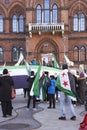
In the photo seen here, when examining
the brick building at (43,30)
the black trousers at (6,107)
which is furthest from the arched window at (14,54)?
the black trousers at (6,107)

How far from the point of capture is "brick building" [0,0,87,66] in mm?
54406

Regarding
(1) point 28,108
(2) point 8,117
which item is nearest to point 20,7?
(1) point 28,108

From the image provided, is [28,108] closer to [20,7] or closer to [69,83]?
[69,83]

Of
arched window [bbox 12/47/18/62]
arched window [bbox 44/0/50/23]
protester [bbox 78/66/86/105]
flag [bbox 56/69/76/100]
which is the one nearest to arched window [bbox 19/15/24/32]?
arched window [bbox 12/47/18/62]

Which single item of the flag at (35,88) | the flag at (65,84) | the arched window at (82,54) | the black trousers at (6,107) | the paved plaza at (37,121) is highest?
the arched window at (82,54)

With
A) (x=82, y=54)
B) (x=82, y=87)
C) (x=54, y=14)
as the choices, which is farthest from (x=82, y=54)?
(x=82, y=87)

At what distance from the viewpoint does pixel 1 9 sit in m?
57.2

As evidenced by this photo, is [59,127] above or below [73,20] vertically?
below

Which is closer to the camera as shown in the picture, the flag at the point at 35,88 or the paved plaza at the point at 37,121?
the paved plaza at the point at 37,121

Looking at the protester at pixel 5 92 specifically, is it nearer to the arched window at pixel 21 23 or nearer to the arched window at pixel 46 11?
the arched window at pixel 46 11

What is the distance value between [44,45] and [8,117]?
38505 millimetres

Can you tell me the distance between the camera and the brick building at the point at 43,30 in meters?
54.4

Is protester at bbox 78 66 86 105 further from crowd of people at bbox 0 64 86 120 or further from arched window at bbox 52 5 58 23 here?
arched window at bbox 52 5 58 23

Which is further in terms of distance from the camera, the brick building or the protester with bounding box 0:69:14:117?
the brick building
